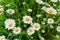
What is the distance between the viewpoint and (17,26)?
158cm

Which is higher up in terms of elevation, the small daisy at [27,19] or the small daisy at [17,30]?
the small daisy at [27,19]

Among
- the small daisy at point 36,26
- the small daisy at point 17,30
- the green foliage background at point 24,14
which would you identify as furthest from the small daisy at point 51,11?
the small daisy at point 17,30

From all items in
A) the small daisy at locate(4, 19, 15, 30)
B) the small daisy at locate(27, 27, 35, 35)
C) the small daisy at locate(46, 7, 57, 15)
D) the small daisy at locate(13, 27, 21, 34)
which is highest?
the small daisy at locate(4, 19, 15, 30)

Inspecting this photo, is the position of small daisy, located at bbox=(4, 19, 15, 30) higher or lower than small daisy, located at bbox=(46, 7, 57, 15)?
higher

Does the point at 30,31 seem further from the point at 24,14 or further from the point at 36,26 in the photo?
the point at 24,14

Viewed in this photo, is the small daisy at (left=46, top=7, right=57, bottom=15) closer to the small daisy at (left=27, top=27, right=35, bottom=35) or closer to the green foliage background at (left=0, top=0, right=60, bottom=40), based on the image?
the green foliage background at (left=0, top=0, right=60, bottom=40)

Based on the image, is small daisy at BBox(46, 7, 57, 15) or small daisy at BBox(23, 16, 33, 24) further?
small daisy at BBox(46, 7, 57, 15)

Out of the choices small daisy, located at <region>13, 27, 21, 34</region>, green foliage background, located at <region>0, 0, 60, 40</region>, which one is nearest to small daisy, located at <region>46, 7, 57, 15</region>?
green foliage background, located at <region>0, 0, 60, 40</region>

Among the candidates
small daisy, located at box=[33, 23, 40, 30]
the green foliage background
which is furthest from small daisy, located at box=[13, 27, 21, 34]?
small daisy, located at box=[33, 23, 40, 30]

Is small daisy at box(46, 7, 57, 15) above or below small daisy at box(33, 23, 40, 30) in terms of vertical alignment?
above

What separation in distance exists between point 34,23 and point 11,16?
20 cm

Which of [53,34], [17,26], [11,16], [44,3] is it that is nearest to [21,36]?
[17,26]

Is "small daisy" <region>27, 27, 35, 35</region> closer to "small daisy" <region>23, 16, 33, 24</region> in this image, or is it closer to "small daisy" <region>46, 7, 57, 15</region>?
"small daisy" <region>23, 16, 33, 24</region>

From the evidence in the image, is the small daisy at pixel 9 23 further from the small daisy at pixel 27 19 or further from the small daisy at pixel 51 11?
the small daisy at pixel 51 11
